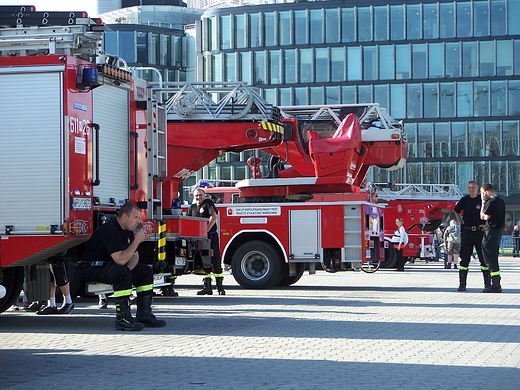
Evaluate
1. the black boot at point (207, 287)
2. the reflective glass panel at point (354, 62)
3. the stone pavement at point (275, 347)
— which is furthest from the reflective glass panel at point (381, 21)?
the stone pavement at point (275, 347)

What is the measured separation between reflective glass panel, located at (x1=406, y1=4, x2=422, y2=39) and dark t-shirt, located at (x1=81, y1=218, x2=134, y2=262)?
55238 mm

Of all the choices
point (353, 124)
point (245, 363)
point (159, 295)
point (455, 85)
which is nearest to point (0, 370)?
point (245, 363)

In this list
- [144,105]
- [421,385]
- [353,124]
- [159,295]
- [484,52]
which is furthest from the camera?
[484,52]

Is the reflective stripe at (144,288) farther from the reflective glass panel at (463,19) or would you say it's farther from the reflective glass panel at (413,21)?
the reflective glass panel at (413,21)

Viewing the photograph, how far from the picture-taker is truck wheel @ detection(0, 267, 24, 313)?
12.5m

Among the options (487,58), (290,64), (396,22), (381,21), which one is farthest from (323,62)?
(487,58)

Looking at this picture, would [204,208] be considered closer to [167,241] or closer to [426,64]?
[167,241]

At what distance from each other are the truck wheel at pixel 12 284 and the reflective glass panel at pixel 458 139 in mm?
54460

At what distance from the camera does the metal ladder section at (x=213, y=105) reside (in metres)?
19.4

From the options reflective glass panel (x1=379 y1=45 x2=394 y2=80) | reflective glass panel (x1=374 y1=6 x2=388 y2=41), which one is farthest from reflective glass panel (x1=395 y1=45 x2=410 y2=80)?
reflective glass panel (x1=374 y1=6 x2=388 y2=41)

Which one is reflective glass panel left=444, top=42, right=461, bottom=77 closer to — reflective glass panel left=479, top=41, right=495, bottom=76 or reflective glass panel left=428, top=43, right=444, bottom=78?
reflective glass panel left=428, top=43, right=444, bottom=78

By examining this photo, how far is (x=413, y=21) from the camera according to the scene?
6456cm

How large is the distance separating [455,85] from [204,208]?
48.6 m

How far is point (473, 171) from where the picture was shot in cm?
6500
